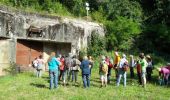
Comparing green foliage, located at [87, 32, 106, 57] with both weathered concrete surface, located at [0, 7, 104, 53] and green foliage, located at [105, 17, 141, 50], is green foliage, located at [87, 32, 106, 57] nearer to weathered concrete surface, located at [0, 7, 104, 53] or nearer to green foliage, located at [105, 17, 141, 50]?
weathered concrete surface, located at [0, 7, 104, 53]

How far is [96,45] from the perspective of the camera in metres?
33.8

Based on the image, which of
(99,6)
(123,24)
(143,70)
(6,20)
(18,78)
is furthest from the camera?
(99,6)

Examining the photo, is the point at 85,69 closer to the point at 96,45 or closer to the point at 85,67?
the point at 85,67

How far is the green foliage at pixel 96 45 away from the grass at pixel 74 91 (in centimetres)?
1053

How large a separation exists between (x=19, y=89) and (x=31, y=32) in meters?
9.62

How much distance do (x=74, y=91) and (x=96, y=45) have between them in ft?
46.3

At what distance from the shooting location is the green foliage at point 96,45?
33500 mm

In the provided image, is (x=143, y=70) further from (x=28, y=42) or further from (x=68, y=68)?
(x=28, y=42)

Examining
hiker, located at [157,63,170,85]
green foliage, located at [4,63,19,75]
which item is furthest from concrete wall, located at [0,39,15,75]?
hiker, located at [157,63,170,85]

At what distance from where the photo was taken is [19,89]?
2011 centimetres

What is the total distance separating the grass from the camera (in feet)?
60.6

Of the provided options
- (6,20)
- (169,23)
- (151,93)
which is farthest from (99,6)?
(151,93)

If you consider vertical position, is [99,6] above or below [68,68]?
above

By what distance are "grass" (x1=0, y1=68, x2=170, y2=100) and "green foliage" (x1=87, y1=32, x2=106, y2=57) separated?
10.5 meters
